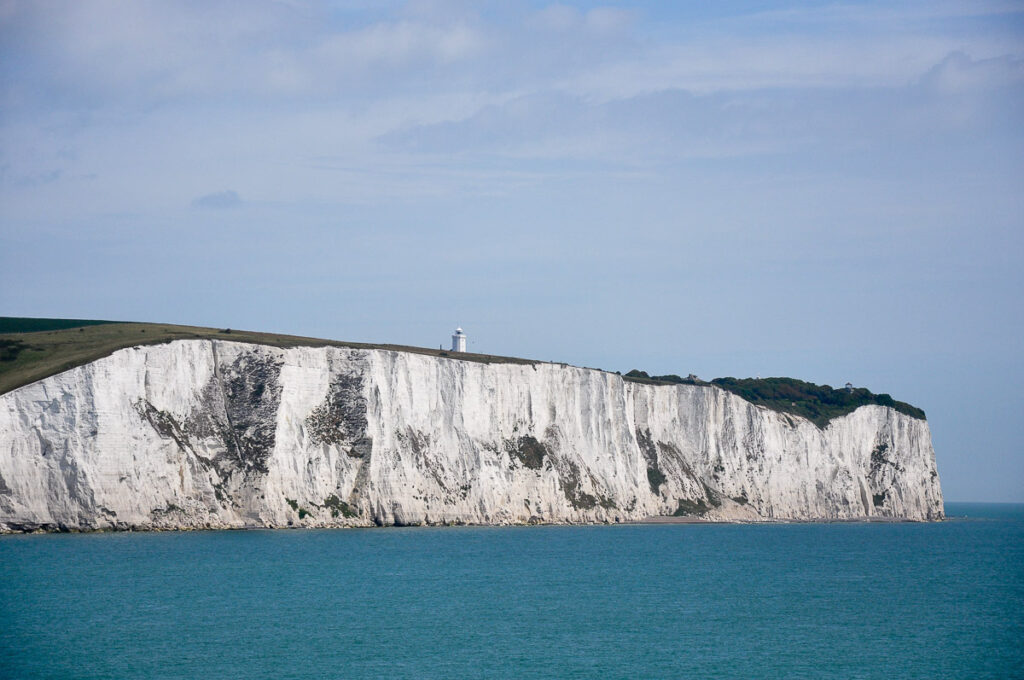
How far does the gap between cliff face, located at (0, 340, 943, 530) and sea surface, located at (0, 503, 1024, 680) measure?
11.7 ft

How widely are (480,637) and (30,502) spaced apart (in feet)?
101

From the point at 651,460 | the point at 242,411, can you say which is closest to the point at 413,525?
the point at 242,411

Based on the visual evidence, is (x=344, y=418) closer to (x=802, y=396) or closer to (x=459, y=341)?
(x=459, y=341)

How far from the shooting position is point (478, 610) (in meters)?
37.2

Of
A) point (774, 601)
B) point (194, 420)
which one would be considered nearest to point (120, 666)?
point (774, 601)

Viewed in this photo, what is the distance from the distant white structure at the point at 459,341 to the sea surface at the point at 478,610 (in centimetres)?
3571

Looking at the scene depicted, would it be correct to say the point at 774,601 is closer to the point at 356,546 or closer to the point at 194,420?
the point at 356,546

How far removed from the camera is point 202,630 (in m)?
31.8

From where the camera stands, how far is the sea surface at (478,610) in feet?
93.9

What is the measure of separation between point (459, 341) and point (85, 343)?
1438 inches

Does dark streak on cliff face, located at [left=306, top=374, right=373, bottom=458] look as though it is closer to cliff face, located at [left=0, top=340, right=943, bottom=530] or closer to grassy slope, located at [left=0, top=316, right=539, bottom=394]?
cliff face, located at [left=0, top=340, right=943, bottom=530]

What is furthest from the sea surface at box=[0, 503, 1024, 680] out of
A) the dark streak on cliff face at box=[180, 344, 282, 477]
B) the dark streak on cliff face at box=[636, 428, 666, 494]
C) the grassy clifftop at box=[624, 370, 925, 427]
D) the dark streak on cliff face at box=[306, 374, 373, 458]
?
the grassy clifftop at box=[624, 370, 925, 427]

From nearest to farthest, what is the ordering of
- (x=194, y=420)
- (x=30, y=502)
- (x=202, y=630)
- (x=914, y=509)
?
(x=202, y=630) → (x=30, y=502) → (x=194, y=420) → (x=914, y=509)

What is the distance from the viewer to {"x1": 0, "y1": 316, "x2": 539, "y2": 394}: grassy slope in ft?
193
